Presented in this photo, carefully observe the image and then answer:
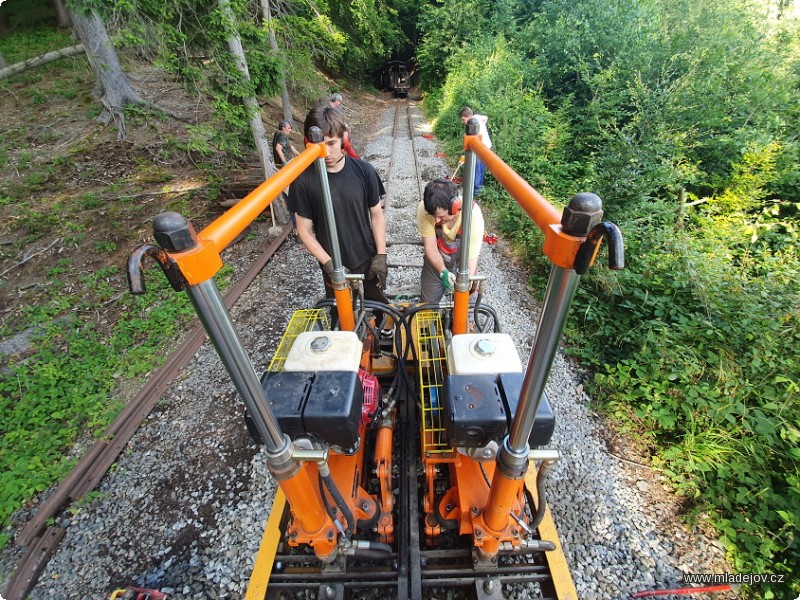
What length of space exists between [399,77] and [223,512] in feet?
90.1

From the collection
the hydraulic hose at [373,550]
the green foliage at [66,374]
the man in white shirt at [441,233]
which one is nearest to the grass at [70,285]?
the green foliage at [66,374]

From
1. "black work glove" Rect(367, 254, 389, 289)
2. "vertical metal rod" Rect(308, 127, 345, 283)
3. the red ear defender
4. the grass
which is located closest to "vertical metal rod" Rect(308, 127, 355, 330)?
"vertical metal rod" Rect(308, 127, 345, 283)

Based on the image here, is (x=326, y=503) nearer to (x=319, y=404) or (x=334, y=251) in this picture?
(x=319, y=404)

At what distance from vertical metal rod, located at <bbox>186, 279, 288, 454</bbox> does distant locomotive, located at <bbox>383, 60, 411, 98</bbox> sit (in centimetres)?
2705

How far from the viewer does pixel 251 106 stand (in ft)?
20.4

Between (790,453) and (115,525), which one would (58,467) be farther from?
(790,453)

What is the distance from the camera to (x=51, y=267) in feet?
19.4

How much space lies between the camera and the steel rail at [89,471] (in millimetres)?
2637

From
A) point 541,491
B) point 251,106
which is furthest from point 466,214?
point 251,106

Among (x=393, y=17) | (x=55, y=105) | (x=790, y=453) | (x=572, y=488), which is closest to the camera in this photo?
Answer: (x=790, y=453)

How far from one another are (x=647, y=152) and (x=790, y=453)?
14.6 ft

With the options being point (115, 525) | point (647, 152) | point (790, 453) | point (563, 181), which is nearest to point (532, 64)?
point (563, 181)

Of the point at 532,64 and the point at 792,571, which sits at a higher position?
the point at 532,64

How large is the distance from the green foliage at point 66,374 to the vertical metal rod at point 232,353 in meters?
3.33
